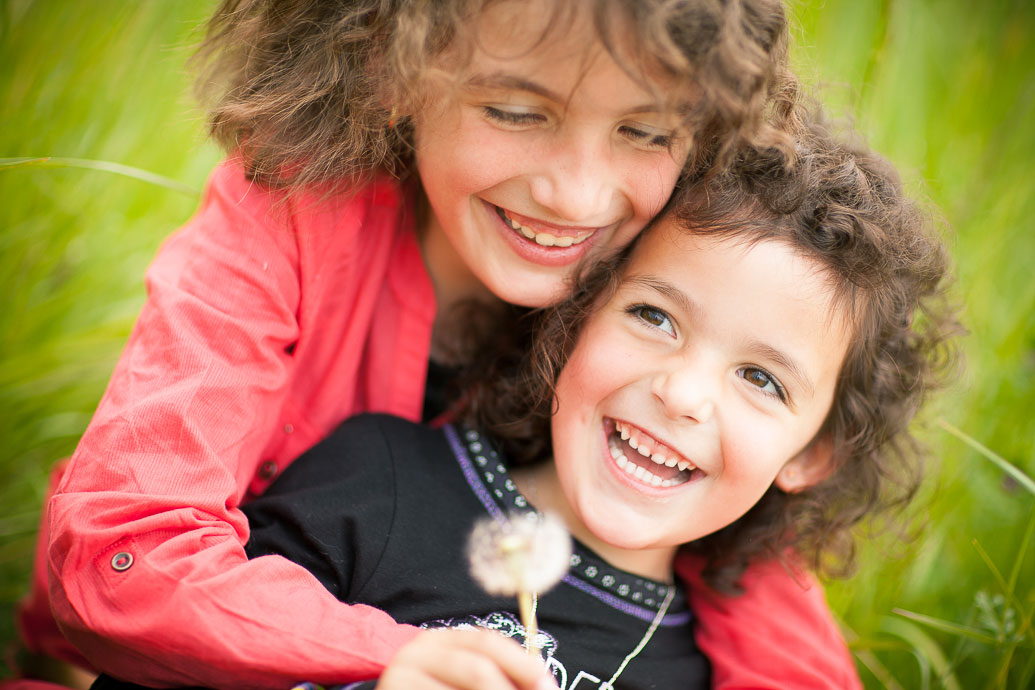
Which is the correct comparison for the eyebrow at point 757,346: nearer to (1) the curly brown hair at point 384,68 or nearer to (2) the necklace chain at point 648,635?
(1) the curly brown hair at point 384,68

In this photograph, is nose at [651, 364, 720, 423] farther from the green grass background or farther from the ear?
the green grass background

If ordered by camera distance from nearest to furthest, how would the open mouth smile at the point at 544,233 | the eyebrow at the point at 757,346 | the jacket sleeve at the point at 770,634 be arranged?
1. the eyebrow at the point at 757,346
2. the open mouth smile at the point at 544,233
3. the jacket sleeve at the point at 770,634

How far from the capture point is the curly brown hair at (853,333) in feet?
4.80

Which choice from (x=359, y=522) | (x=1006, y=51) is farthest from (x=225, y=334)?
(x=1006, y=51)

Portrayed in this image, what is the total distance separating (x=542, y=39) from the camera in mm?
1239

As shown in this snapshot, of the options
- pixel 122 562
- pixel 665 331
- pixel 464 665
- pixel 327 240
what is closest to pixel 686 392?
pixel 665 331

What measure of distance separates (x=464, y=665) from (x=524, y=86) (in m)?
0.82

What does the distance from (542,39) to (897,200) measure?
2.61 ft

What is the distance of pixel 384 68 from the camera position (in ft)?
4.71

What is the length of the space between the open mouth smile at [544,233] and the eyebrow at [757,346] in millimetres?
140

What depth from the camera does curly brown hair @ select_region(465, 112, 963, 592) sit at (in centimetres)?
146

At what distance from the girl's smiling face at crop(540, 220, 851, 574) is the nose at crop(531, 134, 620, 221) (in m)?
0.18

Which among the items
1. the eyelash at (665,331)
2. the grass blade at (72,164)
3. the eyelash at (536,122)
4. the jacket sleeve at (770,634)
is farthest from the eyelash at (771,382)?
the grass blade at (72,164)

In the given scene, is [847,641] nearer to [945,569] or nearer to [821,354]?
[945,569]
